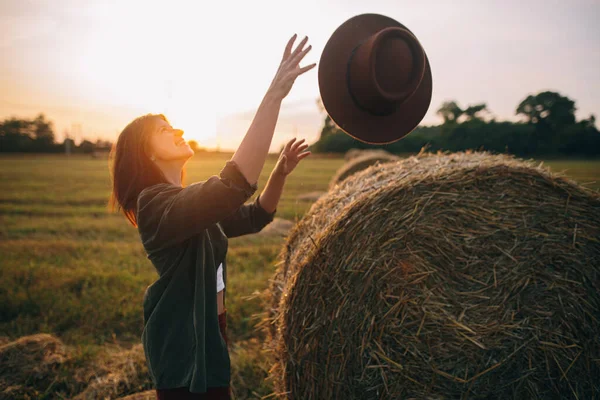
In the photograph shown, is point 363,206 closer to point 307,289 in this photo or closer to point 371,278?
point 371,278

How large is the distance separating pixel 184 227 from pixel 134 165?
2.10ft

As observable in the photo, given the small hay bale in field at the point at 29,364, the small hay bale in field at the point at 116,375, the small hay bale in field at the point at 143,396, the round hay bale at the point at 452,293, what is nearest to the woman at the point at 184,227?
the round hay bale at the point at 452,293

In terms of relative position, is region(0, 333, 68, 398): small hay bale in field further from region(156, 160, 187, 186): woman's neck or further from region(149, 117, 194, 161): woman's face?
region(149, 117, 194, 161): woman's face

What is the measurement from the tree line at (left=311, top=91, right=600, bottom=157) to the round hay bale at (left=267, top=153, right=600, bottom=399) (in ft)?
32.9

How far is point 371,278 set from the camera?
98.2 inches

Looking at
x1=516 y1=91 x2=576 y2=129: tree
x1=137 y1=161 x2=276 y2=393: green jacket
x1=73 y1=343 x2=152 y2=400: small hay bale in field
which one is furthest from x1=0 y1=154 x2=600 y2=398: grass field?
x1=516 y1=91 x2=576 y2=129: tree

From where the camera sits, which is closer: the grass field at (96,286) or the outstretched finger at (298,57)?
the outstretched finger at (298,57)

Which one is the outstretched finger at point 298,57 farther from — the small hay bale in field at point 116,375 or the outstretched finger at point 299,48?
the small hay bale in field at point 116,375

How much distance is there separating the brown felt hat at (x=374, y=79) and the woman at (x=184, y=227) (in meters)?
0.41

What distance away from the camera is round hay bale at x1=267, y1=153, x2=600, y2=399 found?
2.37 metres

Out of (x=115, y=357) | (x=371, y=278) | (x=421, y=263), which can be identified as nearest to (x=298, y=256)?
(x=371, y=278)

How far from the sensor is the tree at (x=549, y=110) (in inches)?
1100

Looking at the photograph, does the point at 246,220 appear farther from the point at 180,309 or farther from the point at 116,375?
the point at 116,375

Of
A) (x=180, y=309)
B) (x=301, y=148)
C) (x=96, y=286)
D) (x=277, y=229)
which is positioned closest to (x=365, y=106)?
(x=301, y=148)
